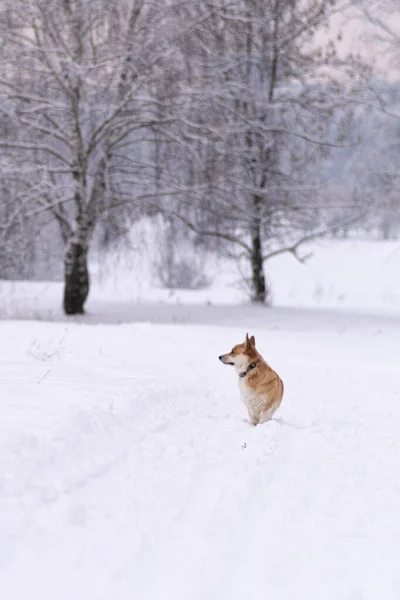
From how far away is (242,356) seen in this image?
5.27 m

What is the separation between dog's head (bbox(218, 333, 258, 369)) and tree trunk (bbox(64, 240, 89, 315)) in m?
9.07

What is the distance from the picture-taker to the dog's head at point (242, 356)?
207 inches

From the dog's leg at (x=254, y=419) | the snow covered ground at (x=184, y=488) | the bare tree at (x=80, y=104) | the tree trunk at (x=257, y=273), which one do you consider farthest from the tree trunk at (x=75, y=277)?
the dog's leg at (x=254, y=419)

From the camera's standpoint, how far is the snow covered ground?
2721 millimetres

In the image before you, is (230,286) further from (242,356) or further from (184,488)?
(184,488)

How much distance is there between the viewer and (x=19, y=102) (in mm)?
12398

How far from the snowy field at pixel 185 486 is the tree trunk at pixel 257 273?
932cm

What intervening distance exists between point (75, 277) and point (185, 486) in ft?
34.8

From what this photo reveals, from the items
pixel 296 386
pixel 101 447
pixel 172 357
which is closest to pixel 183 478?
pixel 101 447

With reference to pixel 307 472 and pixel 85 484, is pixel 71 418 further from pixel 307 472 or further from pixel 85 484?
pixel 307 472

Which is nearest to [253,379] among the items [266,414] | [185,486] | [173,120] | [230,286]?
[266,414]

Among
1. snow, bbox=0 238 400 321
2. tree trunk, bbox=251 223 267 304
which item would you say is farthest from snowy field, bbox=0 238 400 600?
tree trunk, bbox=251 223 267 304

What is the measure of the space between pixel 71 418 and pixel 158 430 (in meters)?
0.94

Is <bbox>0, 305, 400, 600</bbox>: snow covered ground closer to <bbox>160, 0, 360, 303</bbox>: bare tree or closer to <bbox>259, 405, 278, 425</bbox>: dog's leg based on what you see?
<bbox>259, 405, 278, 425</bbox>: dog's leg
